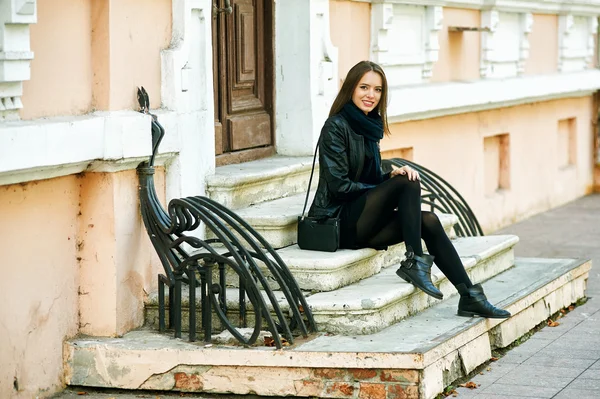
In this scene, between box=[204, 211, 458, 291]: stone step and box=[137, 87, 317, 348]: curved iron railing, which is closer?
box=[137, 87, 317, 348]: curved iron railing

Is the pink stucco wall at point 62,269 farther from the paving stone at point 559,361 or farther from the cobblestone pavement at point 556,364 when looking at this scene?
the paving stone at point 559,361

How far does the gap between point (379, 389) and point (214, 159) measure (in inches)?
85.9

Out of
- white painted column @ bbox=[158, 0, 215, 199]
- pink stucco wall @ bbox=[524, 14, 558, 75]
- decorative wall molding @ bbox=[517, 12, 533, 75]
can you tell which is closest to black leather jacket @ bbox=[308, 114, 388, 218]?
white painted column @ bbox=[158, 0, 215, 199]

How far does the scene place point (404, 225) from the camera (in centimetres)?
710

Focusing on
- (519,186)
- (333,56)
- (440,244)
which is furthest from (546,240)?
(440,244)

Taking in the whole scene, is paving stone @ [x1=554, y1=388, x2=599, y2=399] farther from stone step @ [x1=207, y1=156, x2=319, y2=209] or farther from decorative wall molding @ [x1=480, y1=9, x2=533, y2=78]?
decorative wall molding @ [x1=480, y1=9, x2=533, y2=78]

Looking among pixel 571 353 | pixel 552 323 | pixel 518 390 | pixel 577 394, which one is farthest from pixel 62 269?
pixel 552 323

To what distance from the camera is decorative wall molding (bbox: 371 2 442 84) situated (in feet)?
34.2

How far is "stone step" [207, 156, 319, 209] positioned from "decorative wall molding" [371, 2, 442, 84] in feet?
6.22

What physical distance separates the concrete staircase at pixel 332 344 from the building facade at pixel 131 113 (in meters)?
0.27

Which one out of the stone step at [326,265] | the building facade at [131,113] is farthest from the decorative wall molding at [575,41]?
the stone step at [326,265]

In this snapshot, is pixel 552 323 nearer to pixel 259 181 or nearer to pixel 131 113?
pixel 259 181

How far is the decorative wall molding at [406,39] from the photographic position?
10422 millimetres

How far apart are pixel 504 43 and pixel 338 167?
21.5 ft
